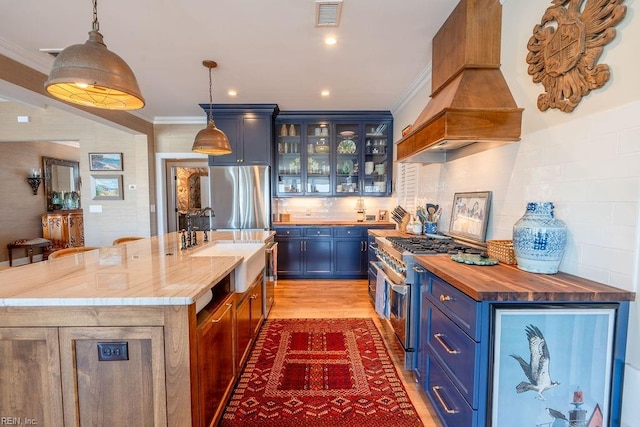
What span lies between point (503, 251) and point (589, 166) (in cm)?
61

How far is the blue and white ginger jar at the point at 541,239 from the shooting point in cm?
145

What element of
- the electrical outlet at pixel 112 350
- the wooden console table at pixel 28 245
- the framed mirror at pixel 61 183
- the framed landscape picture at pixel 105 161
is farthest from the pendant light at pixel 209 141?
the framed mirror at pixel 61 183

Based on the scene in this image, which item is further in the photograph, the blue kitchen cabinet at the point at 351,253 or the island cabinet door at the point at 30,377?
the blue kitchen cabinet at the point at 351,253

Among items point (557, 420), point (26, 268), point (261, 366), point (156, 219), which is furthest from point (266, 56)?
point (156, 219)

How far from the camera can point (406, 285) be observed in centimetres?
212

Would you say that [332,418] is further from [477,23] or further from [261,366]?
[477,23]

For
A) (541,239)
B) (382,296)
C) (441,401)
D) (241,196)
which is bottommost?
(441,401)

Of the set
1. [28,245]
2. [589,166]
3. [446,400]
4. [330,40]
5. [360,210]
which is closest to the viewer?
[589,166]

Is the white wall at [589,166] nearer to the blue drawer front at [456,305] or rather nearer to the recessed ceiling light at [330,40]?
the blue drawer front at [456,305]

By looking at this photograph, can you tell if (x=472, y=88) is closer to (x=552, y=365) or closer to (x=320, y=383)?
(x=552, y=365)

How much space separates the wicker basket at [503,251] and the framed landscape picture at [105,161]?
18.3 ft

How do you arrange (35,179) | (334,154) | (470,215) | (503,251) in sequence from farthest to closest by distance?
(35,179), (334,154), (470,215), (503,251)

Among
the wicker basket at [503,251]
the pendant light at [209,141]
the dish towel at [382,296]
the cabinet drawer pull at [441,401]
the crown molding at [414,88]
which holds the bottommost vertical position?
the cabinet drawer pull at [441,401]

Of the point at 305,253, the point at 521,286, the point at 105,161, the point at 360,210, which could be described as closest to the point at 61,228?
the point at 105,161
